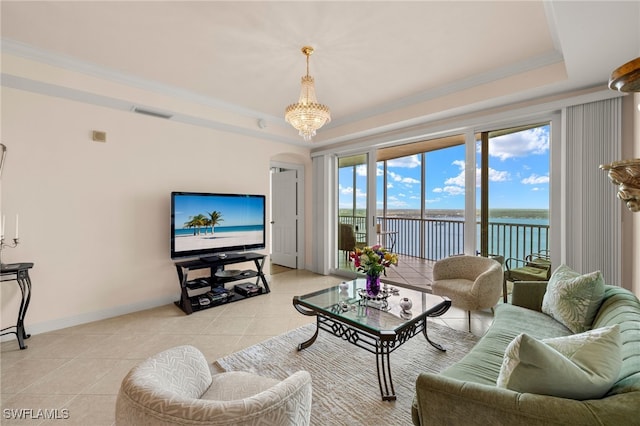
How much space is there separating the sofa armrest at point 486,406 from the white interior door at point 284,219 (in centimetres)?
456

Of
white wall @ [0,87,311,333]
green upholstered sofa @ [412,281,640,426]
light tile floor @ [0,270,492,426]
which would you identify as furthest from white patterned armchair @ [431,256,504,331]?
white wall @ [0,87,311,333]

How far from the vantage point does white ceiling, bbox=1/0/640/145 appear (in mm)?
1893

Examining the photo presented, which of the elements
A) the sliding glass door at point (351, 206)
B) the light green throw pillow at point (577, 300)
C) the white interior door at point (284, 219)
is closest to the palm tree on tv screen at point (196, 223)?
the white interior door at point (284, 219)

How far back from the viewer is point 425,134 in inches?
145

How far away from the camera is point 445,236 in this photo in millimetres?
5512

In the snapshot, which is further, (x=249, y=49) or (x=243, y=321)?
(x=243, y=321)

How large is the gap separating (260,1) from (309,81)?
755mm

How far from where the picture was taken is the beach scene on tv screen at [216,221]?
11.2 feet

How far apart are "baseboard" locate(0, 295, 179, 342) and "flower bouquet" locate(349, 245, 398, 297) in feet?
8.86

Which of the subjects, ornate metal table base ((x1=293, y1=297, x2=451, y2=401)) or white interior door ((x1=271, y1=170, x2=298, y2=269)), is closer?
ornate metal table base ((x1=293, y1=297, x2=451, y2=401))

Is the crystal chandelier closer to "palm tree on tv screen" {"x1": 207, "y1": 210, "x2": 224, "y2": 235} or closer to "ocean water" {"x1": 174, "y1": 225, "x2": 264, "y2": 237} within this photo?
"palm tree on tv screen" {"x1": 207, "y1": 210, "x2": 224, "y2": 235}

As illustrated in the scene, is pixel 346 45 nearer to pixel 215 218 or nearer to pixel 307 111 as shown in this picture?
pixel 307 111

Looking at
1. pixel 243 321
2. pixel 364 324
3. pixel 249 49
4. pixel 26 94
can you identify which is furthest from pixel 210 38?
pixel 243 321

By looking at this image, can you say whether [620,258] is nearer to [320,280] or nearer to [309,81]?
[309,81]
